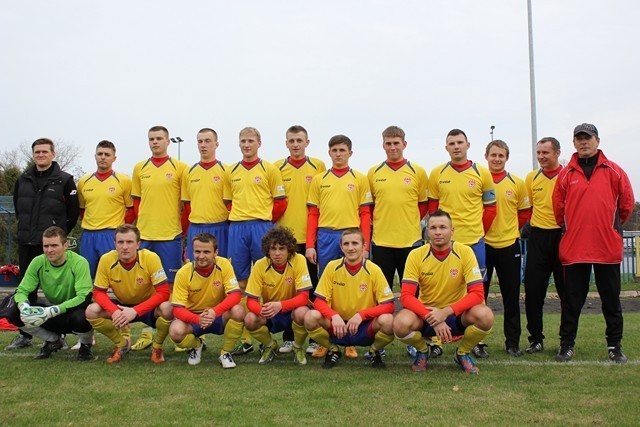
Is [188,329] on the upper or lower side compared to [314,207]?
lower

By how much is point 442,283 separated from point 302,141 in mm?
2523

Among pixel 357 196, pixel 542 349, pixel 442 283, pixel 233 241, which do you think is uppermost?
pixel 357 196

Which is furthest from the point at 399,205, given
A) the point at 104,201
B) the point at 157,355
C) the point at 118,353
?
the point at 104,201

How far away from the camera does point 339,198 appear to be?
630cm

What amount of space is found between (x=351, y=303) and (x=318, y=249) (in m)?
1.07

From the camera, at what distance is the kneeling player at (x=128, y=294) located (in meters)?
5.78

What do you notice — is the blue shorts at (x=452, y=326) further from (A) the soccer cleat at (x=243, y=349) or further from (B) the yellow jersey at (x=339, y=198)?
(A) the soccer cleat at (x=243, y=349)

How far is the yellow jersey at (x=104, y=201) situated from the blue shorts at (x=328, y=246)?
2532 millimetres

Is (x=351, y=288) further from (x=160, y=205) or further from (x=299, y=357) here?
(x=160, y=205)

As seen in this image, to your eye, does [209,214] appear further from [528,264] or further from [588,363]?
[588,363]

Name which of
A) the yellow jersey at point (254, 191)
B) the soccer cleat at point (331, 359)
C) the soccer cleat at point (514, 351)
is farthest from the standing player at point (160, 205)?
the soccer cleat at point (514, 351)

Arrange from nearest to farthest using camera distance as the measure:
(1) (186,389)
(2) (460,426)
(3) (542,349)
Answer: (2) (460,426), (1) (186,389), (3) (542,349)

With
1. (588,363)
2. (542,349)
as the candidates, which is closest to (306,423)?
(588,363)

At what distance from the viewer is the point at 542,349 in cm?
619
